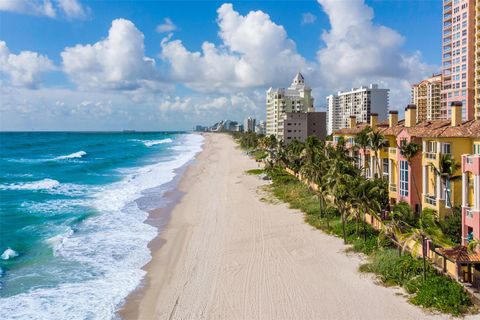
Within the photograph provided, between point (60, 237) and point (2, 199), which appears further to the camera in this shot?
point (2, 199)

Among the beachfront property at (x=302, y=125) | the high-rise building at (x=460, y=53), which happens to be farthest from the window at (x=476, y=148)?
the beachfront property at (x=302, y=125)

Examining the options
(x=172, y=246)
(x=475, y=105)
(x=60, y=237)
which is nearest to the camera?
(x=172, y=246)

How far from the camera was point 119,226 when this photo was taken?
34062mm

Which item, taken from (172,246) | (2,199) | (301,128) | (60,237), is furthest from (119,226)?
(301,128)

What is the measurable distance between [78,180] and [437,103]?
271ft

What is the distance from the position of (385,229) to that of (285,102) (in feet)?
360

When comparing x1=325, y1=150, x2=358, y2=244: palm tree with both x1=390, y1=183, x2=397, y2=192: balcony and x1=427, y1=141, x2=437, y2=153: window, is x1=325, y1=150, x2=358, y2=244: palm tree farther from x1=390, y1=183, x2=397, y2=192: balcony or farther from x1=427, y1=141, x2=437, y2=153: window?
x1=427, y1=141, x2=437, y2=153: window

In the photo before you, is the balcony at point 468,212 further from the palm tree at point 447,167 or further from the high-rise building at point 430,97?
the high-rise building at point 430,97

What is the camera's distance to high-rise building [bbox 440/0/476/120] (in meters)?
77.3

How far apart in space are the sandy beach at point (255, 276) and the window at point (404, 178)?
644cm

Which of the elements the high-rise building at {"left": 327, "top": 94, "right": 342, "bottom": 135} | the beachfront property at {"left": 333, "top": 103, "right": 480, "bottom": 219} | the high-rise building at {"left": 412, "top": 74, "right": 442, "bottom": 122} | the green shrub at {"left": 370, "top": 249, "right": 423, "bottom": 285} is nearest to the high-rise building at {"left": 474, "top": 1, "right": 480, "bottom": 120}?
the high-rise building at {"left": 412, "top": 74, "right": 442, "bottom": 122}

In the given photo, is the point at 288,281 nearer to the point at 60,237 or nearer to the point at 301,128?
the point at 60,237

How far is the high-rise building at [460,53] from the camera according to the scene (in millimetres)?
77312

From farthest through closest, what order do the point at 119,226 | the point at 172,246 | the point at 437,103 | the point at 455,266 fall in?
the point at 437,103 < the point at 119,226 < the point at 172,246 < the point at 455,266
